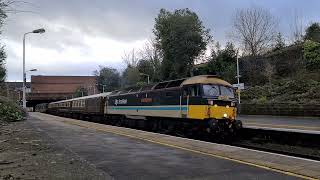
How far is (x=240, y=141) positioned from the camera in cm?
2312

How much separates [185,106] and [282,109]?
59.4 ft

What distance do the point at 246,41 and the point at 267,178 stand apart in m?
58.1

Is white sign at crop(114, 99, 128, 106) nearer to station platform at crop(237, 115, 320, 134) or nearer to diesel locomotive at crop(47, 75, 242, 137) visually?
diesel locomotive at crop(47, 75, 242, 137)

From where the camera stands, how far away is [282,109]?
3947 centimetres

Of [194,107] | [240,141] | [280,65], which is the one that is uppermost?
[280,65]

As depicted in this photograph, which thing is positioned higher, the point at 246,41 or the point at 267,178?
the point at 246,41

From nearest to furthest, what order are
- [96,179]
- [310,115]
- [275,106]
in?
[96,179]
[310,115]
[275,106]

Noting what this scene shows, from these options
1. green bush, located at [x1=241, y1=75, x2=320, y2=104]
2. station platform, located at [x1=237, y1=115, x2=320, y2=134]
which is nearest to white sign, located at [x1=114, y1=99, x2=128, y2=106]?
station platform, located at [x1=237, y1=115, x2=320, y2=134]

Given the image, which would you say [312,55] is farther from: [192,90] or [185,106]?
[192,90]

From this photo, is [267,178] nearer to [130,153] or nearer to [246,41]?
[130,153]

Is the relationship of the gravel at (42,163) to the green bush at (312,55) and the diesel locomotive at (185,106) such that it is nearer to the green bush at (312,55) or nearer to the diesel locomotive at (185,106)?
the diesel locomotive at (185,106)

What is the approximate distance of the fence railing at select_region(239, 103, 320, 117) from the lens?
35.6m

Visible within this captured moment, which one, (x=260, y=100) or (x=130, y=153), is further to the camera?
(x=260, y=100)

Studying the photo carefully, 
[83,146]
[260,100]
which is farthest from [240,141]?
[260,100]
